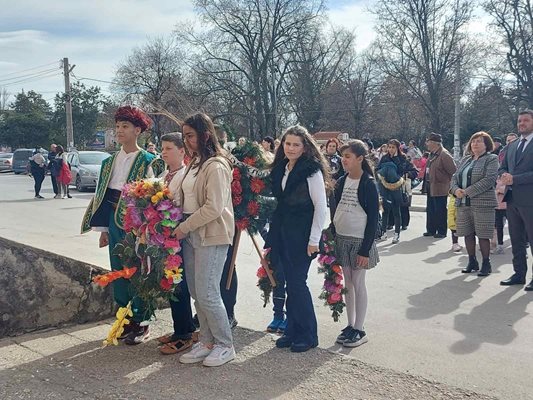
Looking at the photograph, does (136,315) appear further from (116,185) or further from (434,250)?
(434,250)

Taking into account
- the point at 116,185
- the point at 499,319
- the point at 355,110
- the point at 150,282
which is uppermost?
the point at 355,110

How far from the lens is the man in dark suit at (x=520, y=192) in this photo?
21.8 feet

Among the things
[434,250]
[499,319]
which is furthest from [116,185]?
[434,250]

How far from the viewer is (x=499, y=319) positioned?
18.1ft

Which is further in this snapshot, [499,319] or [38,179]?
[38,179]

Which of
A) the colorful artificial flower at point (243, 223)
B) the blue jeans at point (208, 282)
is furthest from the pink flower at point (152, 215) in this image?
the colorful artificial flower at point (243, 223)

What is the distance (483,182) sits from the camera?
7.29 m

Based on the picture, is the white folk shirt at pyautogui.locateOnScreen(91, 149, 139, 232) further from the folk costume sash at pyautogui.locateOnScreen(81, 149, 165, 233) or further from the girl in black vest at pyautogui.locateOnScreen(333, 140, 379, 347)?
the girl in black vest at pyautogui.locateOnScreen(333, 140, 379, 347)

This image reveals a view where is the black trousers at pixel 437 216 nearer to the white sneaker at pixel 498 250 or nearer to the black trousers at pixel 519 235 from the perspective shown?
the white sneaker at pixel 498 250

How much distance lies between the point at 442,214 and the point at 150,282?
25.5 feet

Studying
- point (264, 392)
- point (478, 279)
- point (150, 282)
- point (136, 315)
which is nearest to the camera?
point (264, 392)

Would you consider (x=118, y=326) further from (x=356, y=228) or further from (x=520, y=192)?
(x=520, y=192)

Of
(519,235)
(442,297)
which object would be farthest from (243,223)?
(519,235)

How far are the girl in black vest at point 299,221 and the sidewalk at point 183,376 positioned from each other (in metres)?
0.24
